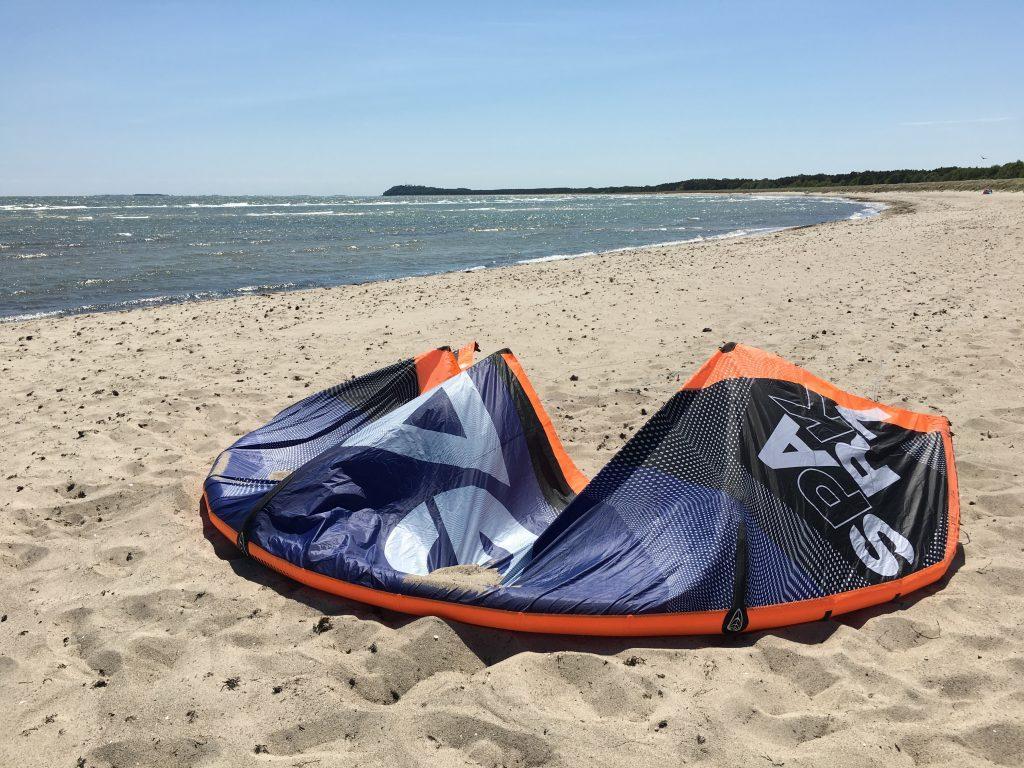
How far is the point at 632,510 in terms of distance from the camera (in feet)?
12.4

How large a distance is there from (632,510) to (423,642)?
129cm

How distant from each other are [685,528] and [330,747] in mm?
1985

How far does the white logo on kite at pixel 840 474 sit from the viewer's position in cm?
379

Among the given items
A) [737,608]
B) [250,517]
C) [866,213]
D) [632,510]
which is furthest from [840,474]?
[866,213]

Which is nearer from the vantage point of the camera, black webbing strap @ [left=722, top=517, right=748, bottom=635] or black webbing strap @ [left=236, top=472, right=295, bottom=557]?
black webbing strap @ [left=722, top=517, right=748, bottom=635]

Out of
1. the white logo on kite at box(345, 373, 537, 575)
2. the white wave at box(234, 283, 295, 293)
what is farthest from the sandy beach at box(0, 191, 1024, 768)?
the white wave at box(234, 283, 295, 293)

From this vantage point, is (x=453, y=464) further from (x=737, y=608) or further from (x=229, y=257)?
(x=229, y=257)

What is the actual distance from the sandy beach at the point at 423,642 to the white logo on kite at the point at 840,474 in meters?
0.32

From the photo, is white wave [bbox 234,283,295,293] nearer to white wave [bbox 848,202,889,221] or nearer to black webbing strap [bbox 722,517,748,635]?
black webbing strap [bbox 722,517,748,635]

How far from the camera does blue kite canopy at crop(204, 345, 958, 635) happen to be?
11.4ft

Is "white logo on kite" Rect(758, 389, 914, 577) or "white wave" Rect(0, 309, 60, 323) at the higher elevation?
"white wave" Rect(0, 309, 60, 323)

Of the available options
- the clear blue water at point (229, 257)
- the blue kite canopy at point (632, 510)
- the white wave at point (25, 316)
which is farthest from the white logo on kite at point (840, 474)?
the clear blue water at point (229, 257)

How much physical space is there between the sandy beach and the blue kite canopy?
0.16 metres

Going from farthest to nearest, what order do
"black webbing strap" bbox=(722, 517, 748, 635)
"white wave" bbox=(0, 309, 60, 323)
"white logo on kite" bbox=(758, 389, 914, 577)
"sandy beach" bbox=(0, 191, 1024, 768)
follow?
"white wave" bbox=(0, 309, 60, 323)
"white logo on kite" bbox=(758, 389, 914, 577)
"black webbing strap" bbox=(722, 517, 748, 635)
"sandy beach" bbox=(0, 191, 1024, 768)
